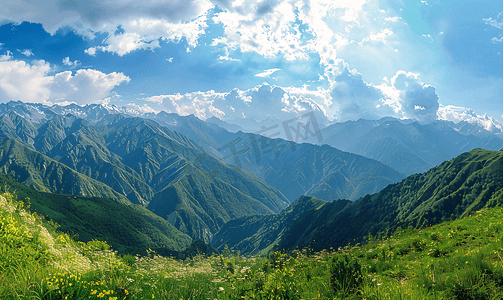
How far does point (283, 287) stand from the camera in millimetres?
6957

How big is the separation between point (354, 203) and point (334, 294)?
18999 cm

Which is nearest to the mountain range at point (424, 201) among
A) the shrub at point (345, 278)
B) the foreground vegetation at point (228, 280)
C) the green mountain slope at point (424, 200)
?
the green mountain slope at point (424, 200)

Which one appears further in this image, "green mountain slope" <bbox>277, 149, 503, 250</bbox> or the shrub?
"green mountain slope" <bbox>277, 149, 503, 250</bbox>

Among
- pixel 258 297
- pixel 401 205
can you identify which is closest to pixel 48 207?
pixel 258 297

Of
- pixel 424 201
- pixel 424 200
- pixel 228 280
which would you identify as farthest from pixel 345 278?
pixel 424 200

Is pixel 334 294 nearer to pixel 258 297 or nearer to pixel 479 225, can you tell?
pixel 258 297

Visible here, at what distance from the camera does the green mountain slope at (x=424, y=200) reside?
124 m

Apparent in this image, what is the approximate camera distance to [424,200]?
15075 centimetres

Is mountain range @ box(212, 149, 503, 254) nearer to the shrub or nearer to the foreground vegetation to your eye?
the foreground vegetation

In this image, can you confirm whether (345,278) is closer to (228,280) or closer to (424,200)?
(228,280)

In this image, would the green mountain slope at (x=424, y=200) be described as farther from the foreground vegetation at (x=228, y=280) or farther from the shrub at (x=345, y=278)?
the shrub at (x=345, y=278)

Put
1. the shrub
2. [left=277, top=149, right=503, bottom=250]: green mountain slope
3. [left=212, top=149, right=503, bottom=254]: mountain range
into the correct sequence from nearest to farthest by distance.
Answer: the shrub < [left=212, top=149, right=503, bottom=254]: mountain range < [left=277, top=149, right=503, bottom=250]: green mountain slope

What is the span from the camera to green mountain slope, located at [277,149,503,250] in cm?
12406

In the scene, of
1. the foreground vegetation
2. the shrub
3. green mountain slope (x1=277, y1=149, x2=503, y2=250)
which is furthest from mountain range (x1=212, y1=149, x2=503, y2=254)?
the shrub
